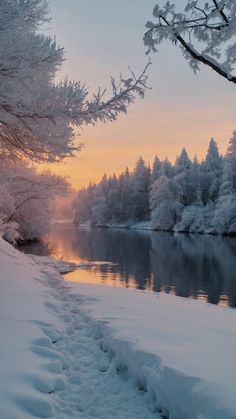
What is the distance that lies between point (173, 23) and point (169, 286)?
16.4 metres

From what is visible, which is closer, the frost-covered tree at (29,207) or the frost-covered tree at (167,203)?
the frost-covered tree at (29,207)

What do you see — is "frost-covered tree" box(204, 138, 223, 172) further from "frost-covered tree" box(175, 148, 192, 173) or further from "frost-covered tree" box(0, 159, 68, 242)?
"frost-covered tree" box(0, 159, 68, 242)

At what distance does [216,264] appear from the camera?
27.7m

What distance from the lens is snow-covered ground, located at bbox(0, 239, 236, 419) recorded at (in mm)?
4559

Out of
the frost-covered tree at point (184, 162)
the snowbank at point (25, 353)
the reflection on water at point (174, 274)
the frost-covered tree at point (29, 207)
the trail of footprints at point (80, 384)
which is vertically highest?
the frost-covered tree at point (184, 162)

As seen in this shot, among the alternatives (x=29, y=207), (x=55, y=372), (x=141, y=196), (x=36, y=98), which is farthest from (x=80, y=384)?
(x=141, y=196)

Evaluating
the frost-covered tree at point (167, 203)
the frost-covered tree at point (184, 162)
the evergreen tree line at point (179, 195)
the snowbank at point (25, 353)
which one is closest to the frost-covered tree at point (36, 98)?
the snowbank at point (25, 353)

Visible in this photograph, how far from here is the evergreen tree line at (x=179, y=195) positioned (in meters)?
63.6

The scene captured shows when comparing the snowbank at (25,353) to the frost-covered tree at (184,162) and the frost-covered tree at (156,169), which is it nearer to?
the frost-covered tree at (184,162)

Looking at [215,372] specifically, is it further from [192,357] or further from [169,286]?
[169,286]

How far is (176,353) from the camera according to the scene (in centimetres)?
601

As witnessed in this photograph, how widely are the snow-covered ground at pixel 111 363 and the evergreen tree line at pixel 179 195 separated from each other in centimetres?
5267

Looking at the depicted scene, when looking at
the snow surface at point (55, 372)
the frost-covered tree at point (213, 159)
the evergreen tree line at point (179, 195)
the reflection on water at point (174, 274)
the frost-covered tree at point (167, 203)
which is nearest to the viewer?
the snow surface at point (55, 372)

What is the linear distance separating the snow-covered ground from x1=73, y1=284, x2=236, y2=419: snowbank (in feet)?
0.04
